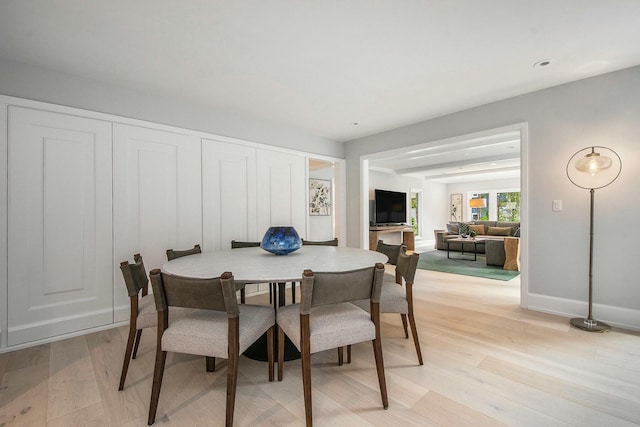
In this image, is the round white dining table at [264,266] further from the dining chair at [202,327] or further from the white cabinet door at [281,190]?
the white cabinet door at [281,190]

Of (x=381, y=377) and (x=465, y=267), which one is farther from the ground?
(x=381, y=377)

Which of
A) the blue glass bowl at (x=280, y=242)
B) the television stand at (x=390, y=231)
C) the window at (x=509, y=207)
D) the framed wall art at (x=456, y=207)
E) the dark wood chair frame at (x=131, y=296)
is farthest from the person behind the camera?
the framed wall art at (x=456, y=207)

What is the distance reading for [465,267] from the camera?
219 inches

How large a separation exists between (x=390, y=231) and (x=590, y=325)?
4763mm

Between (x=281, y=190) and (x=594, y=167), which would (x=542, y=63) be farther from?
(x=281, y=190)

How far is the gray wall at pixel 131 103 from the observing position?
2.39 m

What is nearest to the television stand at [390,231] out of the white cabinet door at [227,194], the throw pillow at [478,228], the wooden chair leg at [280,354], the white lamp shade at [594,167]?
the throw pillow at [478,228]

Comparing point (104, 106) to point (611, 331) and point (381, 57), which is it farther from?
point (611, 331)

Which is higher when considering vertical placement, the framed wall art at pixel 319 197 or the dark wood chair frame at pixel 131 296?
the framed wall art at pixel 319 197

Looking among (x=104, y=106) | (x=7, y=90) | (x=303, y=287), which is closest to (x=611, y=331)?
(x=303, y=287)

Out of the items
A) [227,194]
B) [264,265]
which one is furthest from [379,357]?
[227,194]

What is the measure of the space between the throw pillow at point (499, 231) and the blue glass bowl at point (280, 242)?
286 inches

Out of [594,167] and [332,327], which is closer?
[332,327]

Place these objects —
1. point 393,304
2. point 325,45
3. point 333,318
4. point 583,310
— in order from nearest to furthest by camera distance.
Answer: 1. point 333,318
2. point 393,304
3. point 325,45
4. point 583,310
